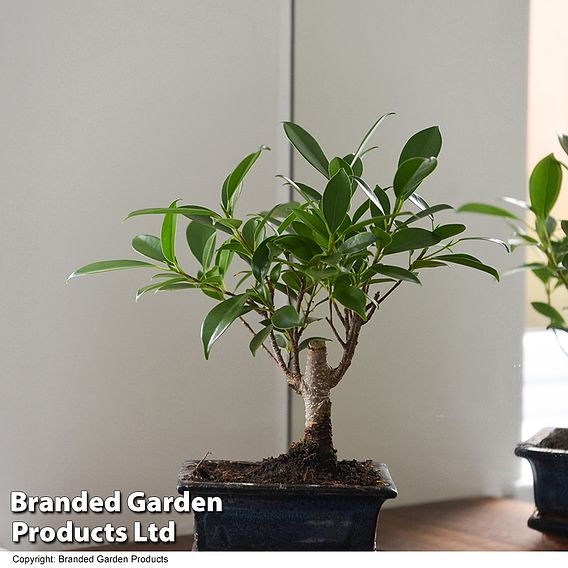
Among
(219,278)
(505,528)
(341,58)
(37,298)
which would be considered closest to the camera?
(219,278)

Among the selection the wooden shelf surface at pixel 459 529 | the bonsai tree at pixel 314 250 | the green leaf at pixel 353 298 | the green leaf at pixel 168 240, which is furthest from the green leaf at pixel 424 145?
the wooden shelf surface at pixel 459 529

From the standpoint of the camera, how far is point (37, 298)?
4.98 ft

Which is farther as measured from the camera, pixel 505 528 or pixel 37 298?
pixel 37 298

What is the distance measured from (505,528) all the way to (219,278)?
59cm

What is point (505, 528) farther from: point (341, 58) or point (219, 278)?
point (341, 58)

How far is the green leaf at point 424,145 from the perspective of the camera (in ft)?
4.02

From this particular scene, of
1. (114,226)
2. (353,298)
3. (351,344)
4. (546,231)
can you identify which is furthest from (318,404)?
(114,226)

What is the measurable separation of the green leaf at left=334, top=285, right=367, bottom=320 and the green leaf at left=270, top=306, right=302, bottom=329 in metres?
0.06

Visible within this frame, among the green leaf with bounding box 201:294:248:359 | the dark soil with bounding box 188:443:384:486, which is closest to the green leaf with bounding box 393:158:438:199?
the green leaf with bounding box 201:294:248:359

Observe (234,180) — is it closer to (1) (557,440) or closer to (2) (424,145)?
(2) (424,145)

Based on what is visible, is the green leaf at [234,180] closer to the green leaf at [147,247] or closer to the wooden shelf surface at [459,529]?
the green leaf at [147,247]

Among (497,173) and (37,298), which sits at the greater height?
(497,173)

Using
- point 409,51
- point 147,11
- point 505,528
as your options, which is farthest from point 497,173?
point 147,11

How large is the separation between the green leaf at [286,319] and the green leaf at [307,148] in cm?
21
